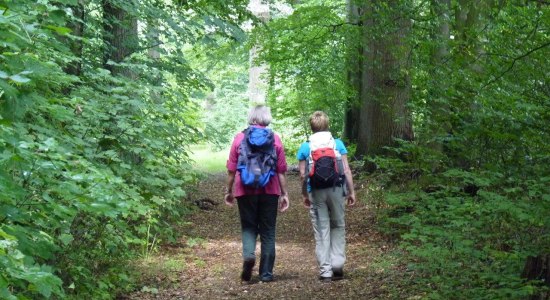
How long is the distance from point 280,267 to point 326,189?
1523 millimetres

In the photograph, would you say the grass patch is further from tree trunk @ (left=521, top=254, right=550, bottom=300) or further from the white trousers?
tree trunk @ (left=521, top=254, right=550, bottom=300)

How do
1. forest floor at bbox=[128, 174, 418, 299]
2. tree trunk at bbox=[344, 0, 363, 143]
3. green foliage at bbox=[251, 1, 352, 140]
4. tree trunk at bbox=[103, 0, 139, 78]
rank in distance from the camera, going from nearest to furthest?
1. forest floor at bbox=[128, 174, 418, 299]
2. tree trunk at bbox=[103, 0, 139, 78]
3. tree trunk at bbox=[344, 0, 363, 143]
4. green foliage at bbox=[251, 1, 352, 140]

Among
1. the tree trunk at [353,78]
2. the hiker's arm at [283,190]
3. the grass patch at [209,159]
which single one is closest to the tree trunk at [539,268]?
the hiker's arm at [283,190]

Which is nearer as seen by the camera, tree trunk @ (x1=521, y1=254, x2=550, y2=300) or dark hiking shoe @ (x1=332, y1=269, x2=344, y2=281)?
tree trunk @ (x1=521, y1=254, x2=550, y2=300)

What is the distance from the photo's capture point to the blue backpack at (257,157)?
6.68 meters

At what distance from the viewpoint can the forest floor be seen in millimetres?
6449

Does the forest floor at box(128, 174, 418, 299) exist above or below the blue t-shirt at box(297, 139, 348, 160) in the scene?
below

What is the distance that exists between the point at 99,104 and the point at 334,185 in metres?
2.45

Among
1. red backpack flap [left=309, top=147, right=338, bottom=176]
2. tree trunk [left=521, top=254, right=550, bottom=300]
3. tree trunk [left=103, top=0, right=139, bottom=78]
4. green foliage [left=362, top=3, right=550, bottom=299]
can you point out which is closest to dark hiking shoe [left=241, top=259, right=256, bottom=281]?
red backpack flap [left=309, top=147, right=338, bottom=176]

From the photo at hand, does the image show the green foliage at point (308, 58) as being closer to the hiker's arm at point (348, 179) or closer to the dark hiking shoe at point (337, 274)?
the hiker's arm at point (348, 179)

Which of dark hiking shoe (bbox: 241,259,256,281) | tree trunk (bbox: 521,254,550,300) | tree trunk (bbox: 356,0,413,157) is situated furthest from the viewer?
tree trunk (bbox: 356,0,413,157)

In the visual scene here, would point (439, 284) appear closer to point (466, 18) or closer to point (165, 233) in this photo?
point (165, 233)

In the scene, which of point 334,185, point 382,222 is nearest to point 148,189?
point 334,185

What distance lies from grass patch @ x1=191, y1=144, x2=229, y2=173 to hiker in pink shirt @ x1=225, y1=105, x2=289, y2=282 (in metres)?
12.4
